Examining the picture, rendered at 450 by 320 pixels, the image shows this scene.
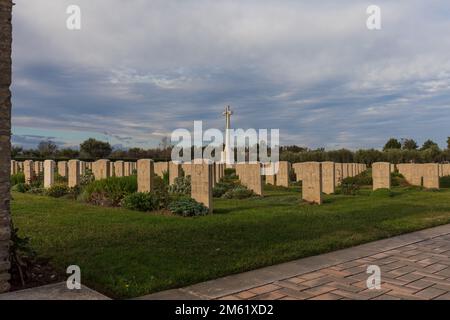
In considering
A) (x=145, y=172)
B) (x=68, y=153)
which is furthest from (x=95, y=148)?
(x=145, y=172)

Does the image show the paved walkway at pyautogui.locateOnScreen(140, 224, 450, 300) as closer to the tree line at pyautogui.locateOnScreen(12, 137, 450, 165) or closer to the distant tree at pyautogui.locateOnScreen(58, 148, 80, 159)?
the tree line at pyautogui.locateOnScreen(12, 137, 450, 165)

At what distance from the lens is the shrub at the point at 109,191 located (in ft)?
41.2

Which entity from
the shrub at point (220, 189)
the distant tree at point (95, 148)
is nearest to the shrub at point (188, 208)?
the shrub at point (220, 189)

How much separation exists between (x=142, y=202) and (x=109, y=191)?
2.17m

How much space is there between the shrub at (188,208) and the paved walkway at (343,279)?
4686 millimetres

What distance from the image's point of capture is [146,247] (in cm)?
625

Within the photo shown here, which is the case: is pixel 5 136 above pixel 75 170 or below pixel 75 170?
above

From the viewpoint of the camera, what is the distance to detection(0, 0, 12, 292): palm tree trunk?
4258 mm

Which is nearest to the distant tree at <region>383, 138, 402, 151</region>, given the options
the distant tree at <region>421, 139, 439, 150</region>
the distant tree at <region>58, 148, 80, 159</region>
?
the distant tree at <region>421, 139, 439, 150</region>

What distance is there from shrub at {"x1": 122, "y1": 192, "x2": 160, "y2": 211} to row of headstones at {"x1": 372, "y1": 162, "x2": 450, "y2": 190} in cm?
1104

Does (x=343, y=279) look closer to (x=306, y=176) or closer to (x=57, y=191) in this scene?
(x=306, y=176)

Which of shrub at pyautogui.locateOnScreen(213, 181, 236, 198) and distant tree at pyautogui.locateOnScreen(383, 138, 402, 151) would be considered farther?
distant tree at pyautogui.locateOnScreen(383, 138, 402, 151)

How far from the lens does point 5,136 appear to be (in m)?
4.29
